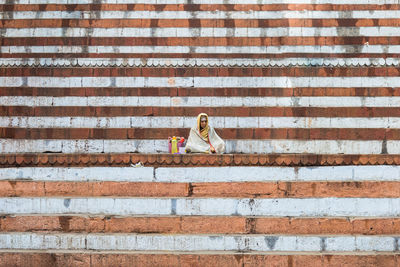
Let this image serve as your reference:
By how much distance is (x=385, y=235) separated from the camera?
7.55m

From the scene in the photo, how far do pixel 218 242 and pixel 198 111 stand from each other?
4.70m

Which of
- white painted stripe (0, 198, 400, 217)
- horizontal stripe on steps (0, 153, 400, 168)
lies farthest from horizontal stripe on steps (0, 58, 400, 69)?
white painted stripe (0, 198, 400, 217)

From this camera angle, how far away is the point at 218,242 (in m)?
7.54

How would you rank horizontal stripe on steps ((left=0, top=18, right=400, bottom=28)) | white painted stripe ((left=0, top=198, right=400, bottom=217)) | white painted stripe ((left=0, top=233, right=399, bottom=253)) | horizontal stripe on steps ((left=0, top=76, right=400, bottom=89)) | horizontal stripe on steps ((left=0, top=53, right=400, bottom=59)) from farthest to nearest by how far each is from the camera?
horizontal stripe on steps ((left=0, top=18, right=400, bottom=28)), horizontal stripe on steps ((left=0, top=53, right=400, bottom=59)), horizontal stripe on steps ((left=0, top=76, right=400, bottom=89)), white painted stripe ((left=0, top=198, right=400, bottom=217)), white painted stripe ((left=0, top=233, right=399, bottom=253))

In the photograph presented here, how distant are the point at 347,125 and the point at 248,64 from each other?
2815 mm

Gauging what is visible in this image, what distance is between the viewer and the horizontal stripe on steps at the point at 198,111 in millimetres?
11438

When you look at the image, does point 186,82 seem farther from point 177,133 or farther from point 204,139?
point 204,139

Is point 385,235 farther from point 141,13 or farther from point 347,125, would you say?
point 141,13

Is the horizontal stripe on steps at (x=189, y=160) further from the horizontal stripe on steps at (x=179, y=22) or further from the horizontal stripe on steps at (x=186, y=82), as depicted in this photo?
the horizontal stripe on steps at (x=179, y=22)

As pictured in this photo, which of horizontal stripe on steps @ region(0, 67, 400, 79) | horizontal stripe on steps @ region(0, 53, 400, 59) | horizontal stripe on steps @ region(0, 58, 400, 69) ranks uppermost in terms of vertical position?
horizontal stripe on steps @ region(0, 53, 400, 59)

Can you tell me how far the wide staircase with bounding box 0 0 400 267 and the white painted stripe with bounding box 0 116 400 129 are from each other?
0.03 meters

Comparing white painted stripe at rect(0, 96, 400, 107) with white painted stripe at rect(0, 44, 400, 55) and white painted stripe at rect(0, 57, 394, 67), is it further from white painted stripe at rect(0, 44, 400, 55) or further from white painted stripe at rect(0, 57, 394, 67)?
white painted stripe at rect(0, 44, 400, 55)

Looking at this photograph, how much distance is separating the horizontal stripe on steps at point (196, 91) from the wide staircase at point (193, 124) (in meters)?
0.03

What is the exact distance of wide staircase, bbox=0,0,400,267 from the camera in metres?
7.55
